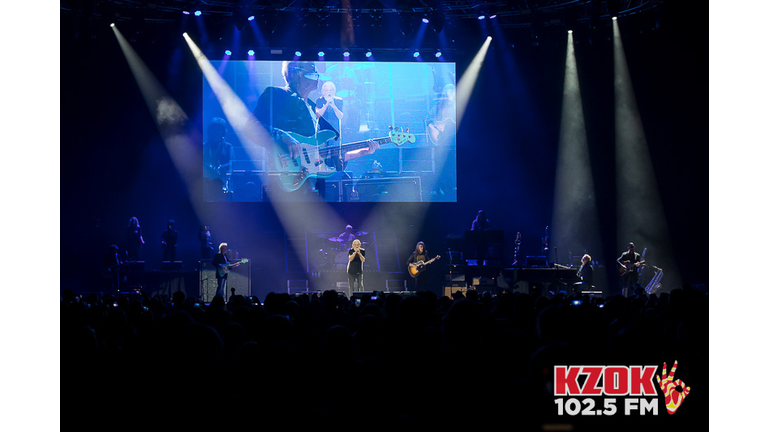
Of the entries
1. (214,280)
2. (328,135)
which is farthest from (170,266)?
(328,135)

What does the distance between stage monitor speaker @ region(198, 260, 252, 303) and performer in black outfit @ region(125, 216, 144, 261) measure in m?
2.18

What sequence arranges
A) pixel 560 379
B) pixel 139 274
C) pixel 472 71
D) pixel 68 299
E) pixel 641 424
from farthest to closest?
pixel 472 71 < pixel 139 274 < pixel 68 299 < pixel 641 424 < pixel 560 379

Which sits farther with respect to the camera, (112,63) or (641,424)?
(112,63)

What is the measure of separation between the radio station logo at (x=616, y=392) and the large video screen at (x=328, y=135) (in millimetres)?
11350

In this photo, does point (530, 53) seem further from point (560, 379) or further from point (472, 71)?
point (560, 379)

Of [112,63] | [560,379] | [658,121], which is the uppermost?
[112,63]

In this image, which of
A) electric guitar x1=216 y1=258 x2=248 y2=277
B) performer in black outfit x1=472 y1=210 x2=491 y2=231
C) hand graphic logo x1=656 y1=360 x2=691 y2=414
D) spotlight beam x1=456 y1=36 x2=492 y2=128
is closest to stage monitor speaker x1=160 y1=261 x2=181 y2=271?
electric guitar x1=216 y1=258 x2=248 y2=277

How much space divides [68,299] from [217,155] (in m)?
7.92

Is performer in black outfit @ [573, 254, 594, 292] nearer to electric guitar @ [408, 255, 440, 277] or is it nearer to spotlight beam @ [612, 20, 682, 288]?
electric guitar @ [408, 255, 440, 277]

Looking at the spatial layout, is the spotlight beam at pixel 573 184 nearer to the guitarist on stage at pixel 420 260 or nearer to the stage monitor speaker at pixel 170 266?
the guitarist on stage at pixel 420 260

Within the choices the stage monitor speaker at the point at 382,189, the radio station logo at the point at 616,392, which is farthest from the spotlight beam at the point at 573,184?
the radio station logo at the point at 616,392

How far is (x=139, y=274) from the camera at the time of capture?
12906 mm

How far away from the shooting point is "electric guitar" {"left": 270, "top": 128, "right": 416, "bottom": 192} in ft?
48.3
